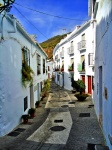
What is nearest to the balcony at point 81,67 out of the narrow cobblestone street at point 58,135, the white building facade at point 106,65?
the narrow cobblestone street at point 58,135

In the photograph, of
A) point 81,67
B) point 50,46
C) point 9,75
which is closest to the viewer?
point 9,75

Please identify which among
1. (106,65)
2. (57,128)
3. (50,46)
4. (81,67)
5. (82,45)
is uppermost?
(50,46)

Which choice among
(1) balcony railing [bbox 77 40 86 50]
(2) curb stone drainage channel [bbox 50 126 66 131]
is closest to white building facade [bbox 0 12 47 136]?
(2) curb stone drainage channel [bbox 50 126 66 131]

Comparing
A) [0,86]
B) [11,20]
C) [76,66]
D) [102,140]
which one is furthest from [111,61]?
[76,66]

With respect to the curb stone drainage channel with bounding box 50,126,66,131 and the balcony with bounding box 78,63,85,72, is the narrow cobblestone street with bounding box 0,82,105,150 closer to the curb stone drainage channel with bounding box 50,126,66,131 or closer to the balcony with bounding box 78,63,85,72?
the curb stone drainage channel with bounding box 50,126,66,131

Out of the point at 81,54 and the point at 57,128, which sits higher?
the point at 81,54

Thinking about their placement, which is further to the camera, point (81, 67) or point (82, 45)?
point (81, 67)

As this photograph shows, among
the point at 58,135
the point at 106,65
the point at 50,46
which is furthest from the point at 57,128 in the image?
the point at 50,46

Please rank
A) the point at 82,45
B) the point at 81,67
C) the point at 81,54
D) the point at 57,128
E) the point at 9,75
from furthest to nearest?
1. the point at 81,54
2. the point at 81,67
3. the point at 82,45
4. the point at 57,128
5. the point at 9,75

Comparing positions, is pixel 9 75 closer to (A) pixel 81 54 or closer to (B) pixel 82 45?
(B) pixel 82 45

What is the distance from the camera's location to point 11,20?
406 inches

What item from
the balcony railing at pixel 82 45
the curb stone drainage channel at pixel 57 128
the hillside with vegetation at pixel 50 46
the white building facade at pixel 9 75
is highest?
the hillside with vegetation at pixel 50 46

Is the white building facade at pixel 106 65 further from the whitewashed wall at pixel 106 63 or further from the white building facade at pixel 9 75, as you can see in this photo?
the white building facade at pixel 9 75

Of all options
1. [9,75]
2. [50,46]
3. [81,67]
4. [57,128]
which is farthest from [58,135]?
[50,46]
